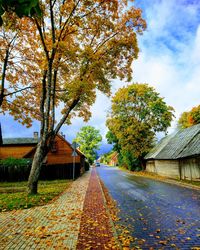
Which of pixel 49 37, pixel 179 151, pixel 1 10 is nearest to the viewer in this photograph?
pixel 1 10

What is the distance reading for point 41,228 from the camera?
6.54m

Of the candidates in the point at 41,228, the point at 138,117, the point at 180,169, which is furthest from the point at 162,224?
the point at 138,117

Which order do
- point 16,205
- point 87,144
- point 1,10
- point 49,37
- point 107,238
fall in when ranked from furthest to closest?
1. point 87,144
2. point 49,37
3. point 16,205
4. point 107,238
5. point 1,10

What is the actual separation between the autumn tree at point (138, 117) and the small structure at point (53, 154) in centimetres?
934

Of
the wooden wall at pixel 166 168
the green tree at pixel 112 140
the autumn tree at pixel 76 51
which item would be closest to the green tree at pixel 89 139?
the green tree at pixel 112 140

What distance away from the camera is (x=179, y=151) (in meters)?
23.9

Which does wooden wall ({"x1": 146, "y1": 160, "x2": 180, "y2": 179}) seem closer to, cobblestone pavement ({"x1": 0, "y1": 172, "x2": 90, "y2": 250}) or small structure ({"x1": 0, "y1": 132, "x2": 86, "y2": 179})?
small structure ({"x1": 0, "y1": 132, "x2": 86, "y2": 179})

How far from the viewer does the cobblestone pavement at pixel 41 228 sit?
5289mm

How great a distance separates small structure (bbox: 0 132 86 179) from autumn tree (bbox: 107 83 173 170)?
9344 millimetres

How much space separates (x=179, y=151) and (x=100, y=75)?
1393 centimetres

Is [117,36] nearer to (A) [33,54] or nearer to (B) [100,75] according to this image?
(B) [100,75]

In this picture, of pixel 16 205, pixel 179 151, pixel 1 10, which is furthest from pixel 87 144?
pixel 1 10

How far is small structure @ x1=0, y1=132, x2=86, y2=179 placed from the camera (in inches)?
1041

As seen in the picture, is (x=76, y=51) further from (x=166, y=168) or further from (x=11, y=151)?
(x=11, y=151)
